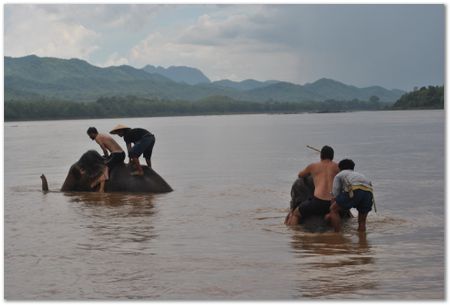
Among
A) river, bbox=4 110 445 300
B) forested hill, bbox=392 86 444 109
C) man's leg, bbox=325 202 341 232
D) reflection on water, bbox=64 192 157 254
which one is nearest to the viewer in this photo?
river, bbox=4 110 445 300

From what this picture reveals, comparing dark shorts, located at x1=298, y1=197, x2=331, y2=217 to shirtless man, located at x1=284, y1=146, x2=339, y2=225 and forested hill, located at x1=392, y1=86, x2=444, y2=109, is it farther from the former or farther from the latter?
forested hill, located at x1=392, y1=86, x2=444, y2=109

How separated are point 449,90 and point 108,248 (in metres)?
5.35

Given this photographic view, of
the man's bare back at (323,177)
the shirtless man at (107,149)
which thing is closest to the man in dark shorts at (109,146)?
the shirtless man at (107,149)

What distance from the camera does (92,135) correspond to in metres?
18.9

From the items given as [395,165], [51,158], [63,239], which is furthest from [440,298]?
[51,158]

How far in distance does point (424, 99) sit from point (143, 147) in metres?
140

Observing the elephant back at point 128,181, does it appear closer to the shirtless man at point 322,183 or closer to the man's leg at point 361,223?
the shirtless man at point 322,183

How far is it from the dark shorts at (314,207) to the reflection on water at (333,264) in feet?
1.08

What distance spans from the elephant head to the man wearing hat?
2.42 ft

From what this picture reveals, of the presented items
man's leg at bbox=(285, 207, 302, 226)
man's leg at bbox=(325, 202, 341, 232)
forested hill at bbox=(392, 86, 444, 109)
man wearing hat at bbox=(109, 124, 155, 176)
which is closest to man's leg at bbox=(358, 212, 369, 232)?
man's leg at bbox=(325, 202, 341, 232)

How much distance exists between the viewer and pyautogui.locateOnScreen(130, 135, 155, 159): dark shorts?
1871 centimetres

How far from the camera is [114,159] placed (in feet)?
62.0

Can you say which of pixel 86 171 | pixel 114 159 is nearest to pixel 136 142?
pixel 114 159

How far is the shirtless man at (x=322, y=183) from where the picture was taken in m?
12.9
